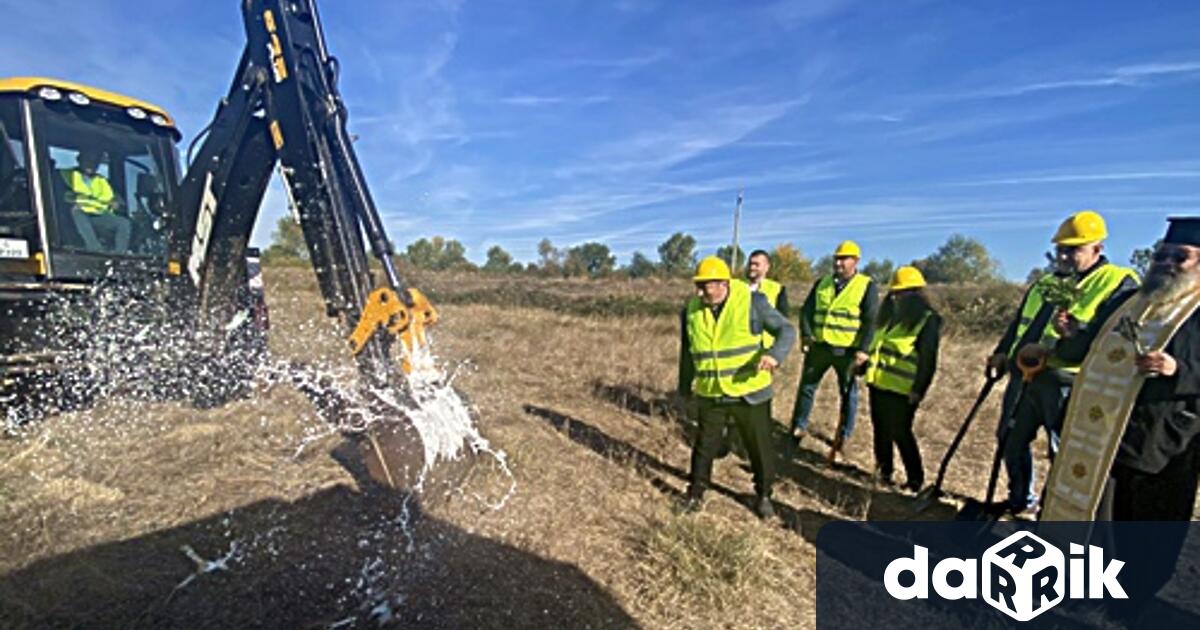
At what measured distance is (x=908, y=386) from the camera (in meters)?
4.48

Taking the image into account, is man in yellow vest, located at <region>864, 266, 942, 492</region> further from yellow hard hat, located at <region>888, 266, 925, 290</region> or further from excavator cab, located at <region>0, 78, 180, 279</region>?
excavator cab, located at <region>0, 78, 180, 279</region>

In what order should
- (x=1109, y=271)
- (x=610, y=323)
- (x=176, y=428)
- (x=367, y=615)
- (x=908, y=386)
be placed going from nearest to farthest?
(x=367, y=615), (x=1109, y=271), (x=908, y=386), (x=176, y=428), (x=610, y=323)

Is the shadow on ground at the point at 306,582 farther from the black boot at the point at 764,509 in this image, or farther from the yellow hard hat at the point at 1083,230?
the yellow hard hat at the point at 1083,230

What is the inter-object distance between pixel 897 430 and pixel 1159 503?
183 cm

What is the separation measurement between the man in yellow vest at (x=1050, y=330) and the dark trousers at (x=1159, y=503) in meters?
0.67

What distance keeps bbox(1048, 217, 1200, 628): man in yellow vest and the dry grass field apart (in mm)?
1455

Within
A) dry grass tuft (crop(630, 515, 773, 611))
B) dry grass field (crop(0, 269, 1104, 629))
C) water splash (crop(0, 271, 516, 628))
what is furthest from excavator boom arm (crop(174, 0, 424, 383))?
dry grass tuft (crop(630, 515, 773, 611))

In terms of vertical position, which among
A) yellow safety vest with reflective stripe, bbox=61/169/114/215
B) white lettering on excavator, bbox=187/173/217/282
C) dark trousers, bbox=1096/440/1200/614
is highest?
yellow safety vest with reflective stripe, bbox=61/169/114/215

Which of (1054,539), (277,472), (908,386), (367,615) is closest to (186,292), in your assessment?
(277,472)

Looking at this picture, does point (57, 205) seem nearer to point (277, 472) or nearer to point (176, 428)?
point (176, 428)

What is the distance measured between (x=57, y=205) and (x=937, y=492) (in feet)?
22.5

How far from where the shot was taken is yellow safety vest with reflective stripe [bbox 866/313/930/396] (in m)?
4.50

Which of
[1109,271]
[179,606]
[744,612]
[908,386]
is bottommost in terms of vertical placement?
[744,612]

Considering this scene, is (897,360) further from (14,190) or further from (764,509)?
(14,190)
